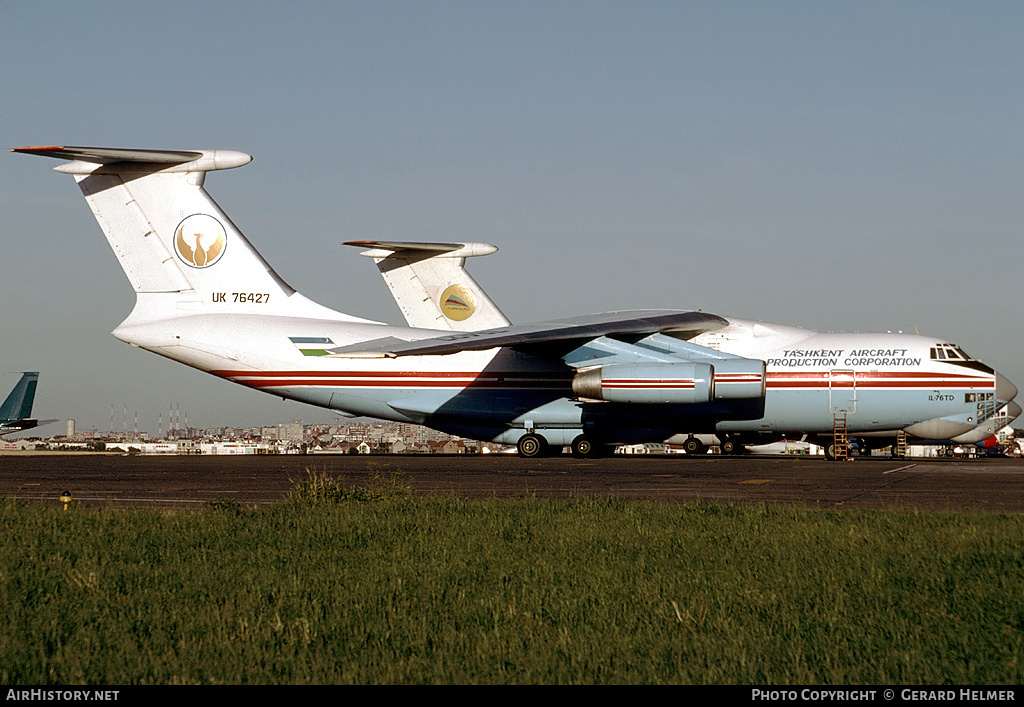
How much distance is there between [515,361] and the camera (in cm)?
2542

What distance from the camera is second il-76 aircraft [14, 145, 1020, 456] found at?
23.5 metres

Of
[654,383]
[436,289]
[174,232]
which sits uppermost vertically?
[174,232]

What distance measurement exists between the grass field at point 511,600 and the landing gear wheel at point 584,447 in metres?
17.1

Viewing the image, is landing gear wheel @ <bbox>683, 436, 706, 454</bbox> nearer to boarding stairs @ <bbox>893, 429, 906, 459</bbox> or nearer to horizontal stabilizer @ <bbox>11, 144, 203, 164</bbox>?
boarding stairs @ <bbox>893, 429, 906, 459</bbox>

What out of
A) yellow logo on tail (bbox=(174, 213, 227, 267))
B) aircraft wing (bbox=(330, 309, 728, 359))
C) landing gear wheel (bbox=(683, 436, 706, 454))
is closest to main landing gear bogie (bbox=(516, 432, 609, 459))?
aircraft wing (bbox=(330, 309, 728, 359))

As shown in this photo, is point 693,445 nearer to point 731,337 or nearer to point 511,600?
point 731,337

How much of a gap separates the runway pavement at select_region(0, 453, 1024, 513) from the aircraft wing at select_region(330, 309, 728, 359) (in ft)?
8.41

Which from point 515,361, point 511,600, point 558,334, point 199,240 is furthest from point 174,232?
point 511,600

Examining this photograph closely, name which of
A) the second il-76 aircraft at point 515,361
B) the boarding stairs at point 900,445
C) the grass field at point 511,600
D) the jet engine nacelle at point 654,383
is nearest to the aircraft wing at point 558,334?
the second il-76 aircraft at point 515,361

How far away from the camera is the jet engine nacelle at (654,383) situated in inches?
883

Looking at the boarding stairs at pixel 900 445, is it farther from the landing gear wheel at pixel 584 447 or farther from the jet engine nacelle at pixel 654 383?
the landing gear wheel at pixel 584 447

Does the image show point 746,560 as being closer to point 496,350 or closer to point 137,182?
point 496,350

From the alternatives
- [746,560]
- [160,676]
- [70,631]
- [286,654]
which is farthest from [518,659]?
[746,560]

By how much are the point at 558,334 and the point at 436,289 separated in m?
12.4
